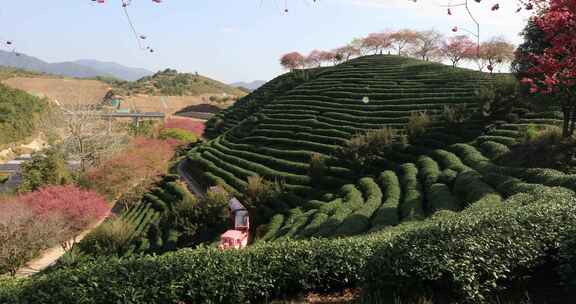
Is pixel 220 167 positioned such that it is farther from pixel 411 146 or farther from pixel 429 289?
pixel 429 289

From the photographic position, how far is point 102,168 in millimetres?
34062

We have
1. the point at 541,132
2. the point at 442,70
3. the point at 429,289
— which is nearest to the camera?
the point at 429,289

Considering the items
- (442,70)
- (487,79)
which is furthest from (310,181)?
(442,70)

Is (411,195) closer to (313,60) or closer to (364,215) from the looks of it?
(364,215)

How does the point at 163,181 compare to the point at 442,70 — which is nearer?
the point at 163,181

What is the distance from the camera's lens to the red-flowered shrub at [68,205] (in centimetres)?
2455

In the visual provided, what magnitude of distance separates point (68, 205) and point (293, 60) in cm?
5197

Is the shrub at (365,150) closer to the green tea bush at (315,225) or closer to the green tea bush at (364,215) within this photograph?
the green tea bush at (364,215)

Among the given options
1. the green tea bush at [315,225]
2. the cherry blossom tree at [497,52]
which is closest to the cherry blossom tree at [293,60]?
the cherry blossom tree at [497,52]

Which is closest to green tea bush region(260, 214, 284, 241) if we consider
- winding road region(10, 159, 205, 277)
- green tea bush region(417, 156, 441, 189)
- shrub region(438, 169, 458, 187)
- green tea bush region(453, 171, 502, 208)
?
green tea bush region(417, 156, 441, 189)

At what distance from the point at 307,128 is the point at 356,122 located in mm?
4238

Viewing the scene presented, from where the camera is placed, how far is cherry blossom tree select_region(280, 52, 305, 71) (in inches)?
2817

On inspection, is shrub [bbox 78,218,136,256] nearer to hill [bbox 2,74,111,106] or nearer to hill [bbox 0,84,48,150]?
hill [bbox 0,84,48,150]

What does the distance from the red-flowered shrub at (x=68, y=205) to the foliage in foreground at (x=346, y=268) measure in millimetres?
17935
